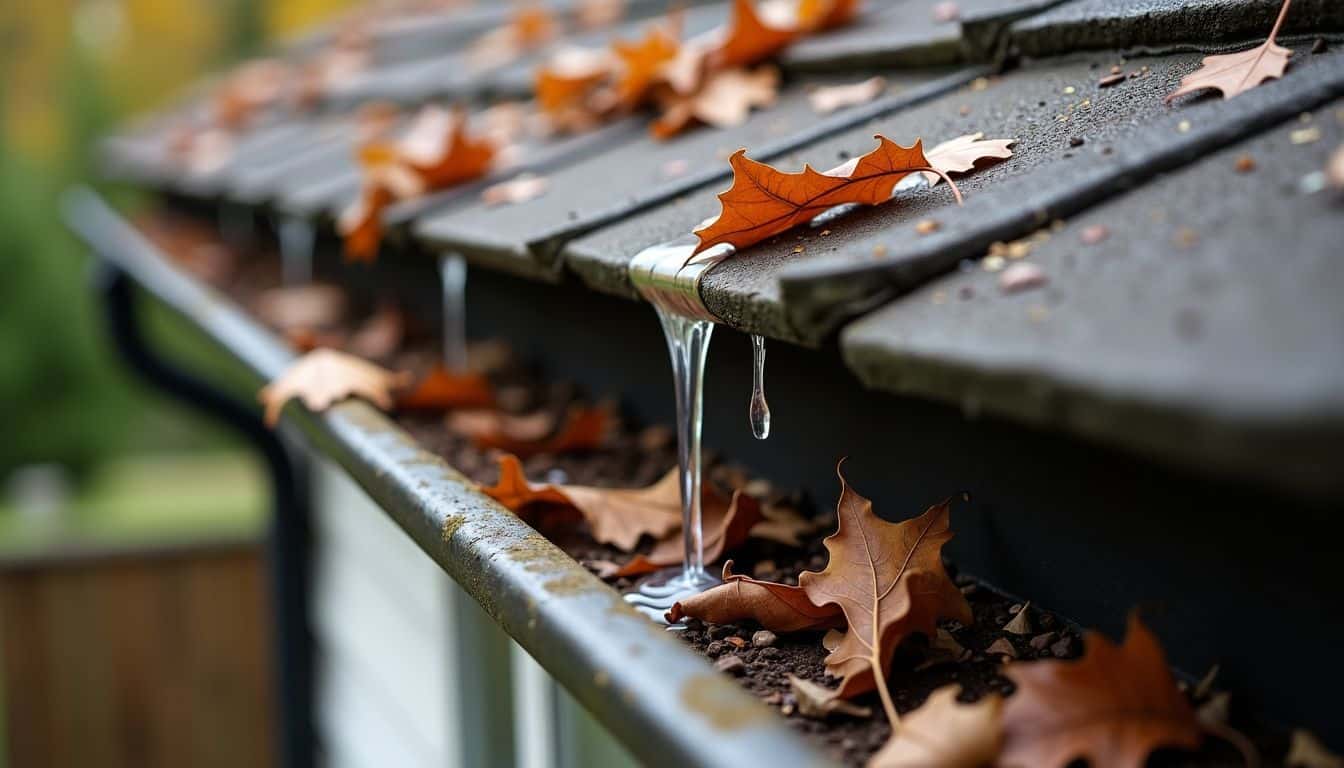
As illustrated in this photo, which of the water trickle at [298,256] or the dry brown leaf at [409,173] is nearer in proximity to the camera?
the dry brown leaf at [409,173]

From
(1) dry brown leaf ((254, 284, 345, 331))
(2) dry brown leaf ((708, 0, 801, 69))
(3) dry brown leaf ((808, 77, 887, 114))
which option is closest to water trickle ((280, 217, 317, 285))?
(1) dry brown leaf ((254, 284, 345, 331))

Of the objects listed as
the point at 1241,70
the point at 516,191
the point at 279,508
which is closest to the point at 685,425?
the point at 1241,70

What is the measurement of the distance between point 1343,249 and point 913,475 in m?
0.60

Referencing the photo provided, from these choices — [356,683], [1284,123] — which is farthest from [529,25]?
[1284,123]

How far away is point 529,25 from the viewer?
11.6 ft

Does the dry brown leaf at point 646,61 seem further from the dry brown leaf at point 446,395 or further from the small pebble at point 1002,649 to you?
the small pebble at point 1002,649

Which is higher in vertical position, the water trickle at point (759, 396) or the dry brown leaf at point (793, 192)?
the dry brown leaf at point (793, 192)

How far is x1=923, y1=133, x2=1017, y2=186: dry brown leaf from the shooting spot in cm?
108

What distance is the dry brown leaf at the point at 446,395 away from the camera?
6.63ft

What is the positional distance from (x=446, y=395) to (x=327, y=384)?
22cm

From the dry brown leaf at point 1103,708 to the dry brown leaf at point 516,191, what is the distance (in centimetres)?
120

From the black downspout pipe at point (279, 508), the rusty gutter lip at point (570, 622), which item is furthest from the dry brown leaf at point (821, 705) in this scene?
the black downspout pipe at point (279, 508)

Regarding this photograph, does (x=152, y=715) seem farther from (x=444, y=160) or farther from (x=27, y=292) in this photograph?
(x=27, y=292)

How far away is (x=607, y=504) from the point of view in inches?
55.8
